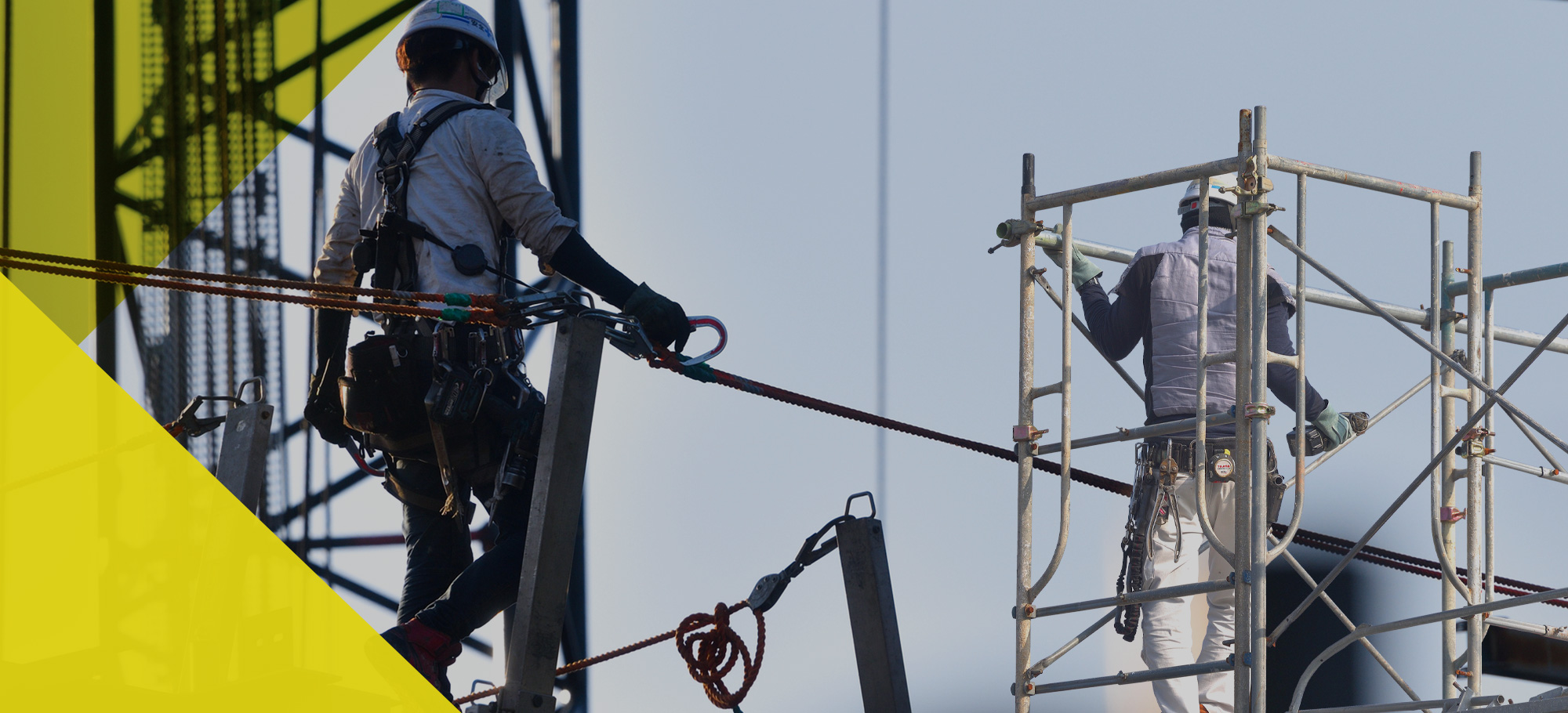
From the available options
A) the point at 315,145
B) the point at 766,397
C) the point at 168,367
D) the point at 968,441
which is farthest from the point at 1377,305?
the point at 168,367

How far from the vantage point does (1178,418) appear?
17.0 feet

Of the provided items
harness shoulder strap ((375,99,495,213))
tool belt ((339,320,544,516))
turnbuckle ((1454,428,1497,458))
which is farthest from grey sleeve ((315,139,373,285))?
turnbuckle ((1454,428,1497,458))

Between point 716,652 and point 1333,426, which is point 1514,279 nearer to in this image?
point 1333,426

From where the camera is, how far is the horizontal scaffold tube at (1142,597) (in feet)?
13.8

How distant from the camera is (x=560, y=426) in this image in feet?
10.2

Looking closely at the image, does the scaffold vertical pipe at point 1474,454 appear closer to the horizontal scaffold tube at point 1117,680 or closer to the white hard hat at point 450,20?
the horizontal scaffold tube at point 1117,680

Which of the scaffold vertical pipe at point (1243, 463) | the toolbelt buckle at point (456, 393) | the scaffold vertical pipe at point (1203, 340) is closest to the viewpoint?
the toolbelt buckle at point (456, 393)

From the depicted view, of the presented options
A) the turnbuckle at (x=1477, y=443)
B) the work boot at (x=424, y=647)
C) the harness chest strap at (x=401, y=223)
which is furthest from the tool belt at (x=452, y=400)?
the turnbuckle at (x=1477, y=443)

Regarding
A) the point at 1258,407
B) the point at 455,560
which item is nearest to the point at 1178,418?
the point at 1258,407

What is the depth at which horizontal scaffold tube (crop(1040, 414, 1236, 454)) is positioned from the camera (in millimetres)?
4316

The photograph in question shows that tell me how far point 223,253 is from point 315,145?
73 cm

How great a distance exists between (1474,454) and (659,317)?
9.11ft

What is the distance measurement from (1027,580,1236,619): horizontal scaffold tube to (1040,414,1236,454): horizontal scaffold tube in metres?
0.42

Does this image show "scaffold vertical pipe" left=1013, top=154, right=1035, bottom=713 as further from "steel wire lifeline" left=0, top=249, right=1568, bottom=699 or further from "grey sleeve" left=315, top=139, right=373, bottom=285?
"grey sleeve" left=315, top=139, right=373, bottom=285
